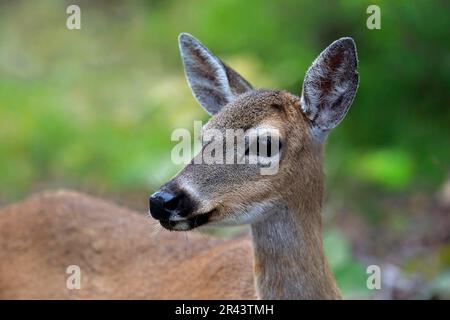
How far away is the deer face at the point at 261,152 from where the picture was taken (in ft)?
17.8

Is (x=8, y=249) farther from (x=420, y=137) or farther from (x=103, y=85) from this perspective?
(x=103, y=85)

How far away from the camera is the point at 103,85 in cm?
1645

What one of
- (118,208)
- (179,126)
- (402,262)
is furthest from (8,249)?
(179,126)

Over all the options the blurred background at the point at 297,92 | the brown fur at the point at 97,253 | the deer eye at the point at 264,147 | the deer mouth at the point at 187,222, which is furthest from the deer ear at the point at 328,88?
the blurred background at the point at 297,92

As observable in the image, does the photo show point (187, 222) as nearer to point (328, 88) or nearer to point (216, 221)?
point (216, 221)

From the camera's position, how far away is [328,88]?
19.7ft

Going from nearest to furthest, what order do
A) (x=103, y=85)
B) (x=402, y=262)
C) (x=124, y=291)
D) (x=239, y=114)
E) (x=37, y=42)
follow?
(x=239, y=114) → (x=124, y=291) → (x=402, y=262) → (x=103, y=85) → (x=37, y=42)

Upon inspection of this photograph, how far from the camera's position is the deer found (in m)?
5.60

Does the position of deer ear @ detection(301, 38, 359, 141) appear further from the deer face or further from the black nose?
the black nose

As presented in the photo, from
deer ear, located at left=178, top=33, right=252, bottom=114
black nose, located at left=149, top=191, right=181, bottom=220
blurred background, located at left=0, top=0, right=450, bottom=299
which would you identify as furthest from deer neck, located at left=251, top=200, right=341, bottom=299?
blurred background, located at left=0, top=0, right=450, bottom=299

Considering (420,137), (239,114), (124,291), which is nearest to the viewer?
(239,114)

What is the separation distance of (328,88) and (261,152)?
65 cm

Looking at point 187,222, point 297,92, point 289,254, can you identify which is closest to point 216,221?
point 187,222

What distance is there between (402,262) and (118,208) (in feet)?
10.5
